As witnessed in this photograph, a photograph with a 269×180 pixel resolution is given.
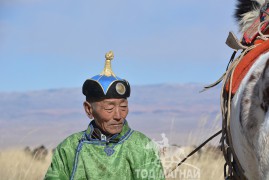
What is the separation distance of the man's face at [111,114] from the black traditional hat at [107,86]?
0.14 ft

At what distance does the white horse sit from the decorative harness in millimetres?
59

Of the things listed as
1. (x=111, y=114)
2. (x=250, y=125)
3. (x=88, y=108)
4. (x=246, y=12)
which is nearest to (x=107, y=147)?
(x=111, y=114)

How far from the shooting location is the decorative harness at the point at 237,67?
12.2 ft

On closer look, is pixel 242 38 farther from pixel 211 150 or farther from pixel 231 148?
pixel 211 150

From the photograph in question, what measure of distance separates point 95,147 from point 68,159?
0.19 m

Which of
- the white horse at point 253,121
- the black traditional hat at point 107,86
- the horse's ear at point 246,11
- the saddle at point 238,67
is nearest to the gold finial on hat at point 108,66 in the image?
the black traditional hat at point 107,86

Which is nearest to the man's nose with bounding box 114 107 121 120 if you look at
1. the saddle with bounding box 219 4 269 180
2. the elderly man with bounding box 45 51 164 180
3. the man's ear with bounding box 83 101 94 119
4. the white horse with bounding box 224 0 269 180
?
the elderly man with bounding box 45 51 164 180

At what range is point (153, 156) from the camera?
464 cm

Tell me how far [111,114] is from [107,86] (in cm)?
18

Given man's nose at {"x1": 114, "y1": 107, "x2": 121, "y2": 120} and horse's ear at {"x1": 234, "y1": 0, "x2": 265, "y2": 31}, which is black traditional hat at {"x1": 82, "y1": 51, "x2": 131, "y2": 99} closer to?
man's nose at {"x1": 114, "y1": 107, "x2": 121, "y2": 120}

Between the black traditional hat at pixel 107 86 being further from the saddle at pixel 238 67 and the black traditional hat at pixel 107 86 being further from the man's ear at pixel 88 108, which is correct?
the saddle at pixel 238 67

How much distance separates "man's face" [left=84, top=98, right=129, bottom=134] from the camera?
4672 millimetres

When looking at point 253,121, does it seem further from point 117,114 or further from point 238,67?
point 117,114

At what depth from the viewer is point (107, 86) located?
4695mm
